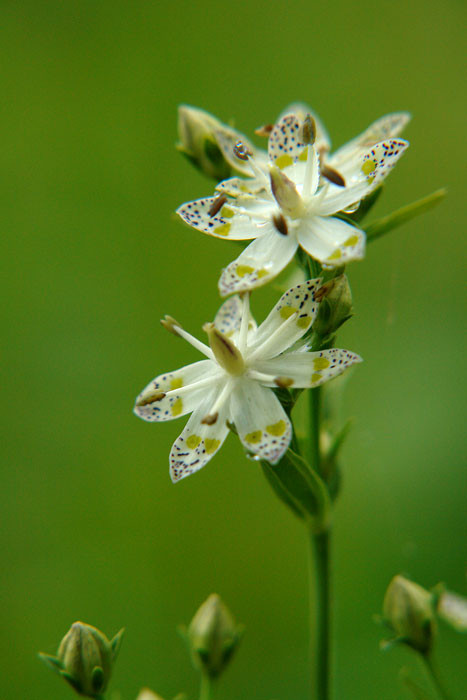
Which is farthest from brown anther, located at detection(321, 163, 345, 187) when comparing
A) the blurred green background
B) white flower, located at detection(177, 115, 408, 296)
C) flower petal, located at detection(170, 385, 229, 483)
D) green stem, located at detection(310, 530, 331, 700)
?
the blurred green background

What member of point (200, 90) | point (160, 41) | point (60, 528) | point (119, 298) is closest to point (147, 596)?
point (60, 528)

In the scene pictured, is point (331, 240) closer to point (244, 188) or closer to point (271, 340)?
point (271, 340)

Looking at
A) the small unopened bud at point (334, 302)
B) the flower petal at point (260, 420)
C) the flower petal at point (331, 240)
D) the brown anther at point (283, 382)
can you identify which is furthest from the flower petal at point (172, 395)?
the flower petal at point (331, 240)

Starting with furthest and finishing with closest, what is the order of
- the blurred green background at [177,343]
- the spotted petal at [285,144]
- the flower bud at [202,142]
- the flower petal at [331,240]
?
the blurred green background at [177,343] → the flower bud at [202,142] → the spotted petal at [285,144] → the flower petal at [331,240]

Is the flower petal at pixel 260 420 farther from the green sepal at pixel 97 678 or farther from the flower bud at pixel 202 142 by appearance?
the flower bud at pixel 202 142

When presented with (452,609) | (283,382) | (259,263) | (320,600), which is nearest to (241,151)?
(259,263)

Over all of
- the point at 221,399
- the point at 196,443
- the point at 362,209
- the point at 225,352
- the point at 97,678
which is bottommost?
the point at 97,678
